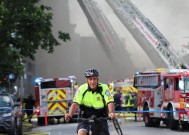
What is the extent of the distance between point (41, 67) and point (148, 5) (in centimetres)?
1246

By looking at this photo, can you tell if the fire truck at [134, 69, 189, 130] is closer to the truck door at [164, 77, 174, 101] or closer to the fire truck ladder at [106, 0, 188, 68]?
the truck door at [164, 77, 174, 101]

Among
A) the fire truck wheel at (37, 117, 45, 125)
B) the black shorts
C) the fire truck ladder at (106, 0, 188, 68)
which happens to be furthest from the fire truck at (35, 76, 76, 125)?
the black shorts

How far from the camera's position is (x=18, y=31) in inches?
1128

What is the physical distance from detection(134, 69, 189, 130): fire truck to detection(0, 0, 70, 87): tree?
5202 millimetres

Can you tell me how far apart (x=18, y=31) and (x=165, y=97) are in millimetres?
8538

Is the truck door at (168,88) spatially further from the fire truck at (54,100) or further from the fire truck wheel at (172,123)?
the fire truck at (54,100)

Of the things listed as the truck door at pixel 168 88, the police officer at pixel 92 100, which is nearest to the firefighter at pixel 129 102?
the truck door at pixel 168 88

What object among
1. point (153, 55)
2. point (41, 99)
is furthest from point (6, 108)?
point (153, 55)

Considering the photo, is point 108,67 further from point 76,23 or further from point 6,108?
point 6,108

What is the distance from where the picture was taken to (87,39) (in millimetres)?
61594

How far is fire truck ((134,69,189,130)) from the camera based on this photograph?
2219cm

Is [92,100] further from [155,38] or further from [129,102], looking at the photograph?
[155,38]

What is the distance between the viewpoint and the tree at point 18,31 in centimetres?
2725

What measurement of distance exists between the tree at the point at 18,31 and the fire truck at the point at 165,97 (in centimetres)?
520
